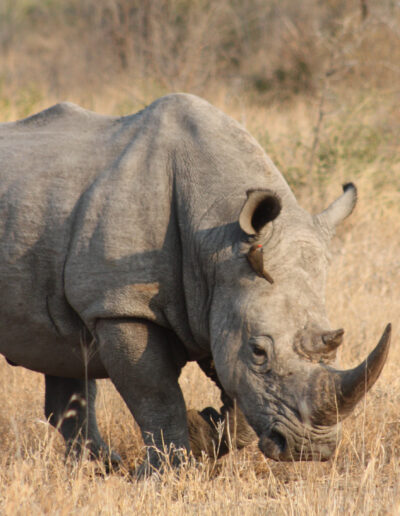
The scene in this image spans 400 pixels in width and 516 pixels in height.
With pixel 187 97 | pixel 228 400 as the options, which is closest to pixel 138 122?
pixel 187 97

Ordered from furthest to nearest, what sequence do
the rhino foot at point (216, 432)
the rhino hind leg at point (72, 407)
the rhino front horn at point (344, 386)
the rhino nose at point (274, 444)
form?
the rhino hind leg at point (72, 407), the rhino foot at point (216, 432), the rhino nose at point (274, 444), the rhino front horn at point (344, 386)

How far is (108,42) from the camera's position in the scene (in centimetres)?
1739

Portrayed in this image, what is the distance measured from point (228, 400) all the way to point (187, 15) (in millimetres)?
14672

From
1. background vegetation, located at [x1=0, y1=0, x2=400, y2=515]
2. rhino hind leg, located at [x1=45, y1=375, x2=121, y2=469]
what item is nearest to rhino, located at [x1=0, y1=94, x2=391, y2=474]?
background vegetation, located at [x1=0, y1=0, x2=400, y2=515]

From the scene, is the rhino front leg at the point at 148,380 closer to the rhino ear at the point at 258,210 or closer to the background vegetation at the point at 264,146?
the background vegetation at the point at 264,146

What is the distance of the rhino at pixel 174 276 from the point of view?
13.0 ft

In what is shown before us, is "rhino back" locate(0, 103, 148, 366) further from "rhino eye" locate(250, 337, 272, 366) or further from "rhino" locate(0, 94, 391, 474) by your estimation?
"rhino eye" locate(250, 337, 272, 366)

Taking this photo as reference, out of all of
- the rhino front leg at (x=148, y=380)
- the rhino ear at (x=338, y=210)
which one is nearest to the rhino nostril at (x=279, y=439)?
the rhino front leg at (x=148, y=380)

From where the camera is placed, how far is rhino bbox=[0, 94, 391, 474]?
156 inches

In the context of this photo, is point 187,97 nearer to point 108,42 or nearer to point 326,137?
point 326,137

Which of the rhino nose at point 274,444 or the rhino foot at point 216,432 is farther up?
the rhino nose at point 274,444

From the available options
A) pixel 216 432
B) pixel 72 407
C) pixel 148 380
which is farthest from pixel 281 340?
pixel 72 407

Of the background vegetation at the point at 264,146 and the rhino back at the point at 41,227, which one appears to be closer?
the background vegetation at the point at 264,146

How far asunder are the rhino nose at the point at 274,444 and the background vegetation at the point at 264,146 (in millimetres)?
195
